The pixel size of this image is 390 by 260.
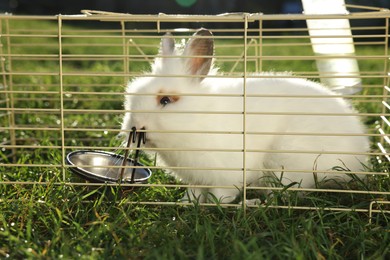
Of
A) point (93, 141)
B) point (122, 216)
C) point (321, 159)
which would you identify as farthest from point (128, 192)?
point (93, 141)

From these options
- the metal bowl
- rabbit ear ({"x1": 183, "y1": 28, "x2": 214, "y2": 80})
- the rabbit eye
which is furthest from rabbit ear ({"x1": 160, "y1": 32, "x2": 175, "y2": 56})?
the metal bowl

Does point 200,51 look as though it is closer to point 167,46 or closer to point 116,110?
point 167,46

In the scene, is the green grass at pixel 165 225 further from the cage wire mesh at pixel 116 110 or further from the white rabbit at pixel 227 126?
the white rabbit at pixel 227 126

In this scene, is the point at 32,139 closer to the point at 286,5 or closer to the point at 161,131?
the point at 161,131

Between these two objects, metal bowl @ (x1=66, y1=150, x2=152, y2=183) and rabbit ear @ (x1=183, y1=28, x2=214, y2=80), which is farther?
metal bowl @ (x1=66, y1=150, x2=152, y2=183)

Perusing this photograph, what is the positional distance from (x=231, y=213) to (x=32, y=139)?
183cm

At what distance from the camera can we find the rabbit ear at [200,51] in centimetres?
290

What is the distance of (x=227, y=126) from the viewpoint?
300cm

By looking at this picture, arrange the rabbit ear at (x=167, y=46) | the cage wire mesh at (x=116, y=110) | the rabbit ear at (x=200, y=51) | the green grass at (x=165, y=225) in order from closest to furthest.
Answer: the green grass at (x=165, y=225), the cage wire mesh at (x=116, y=110), the rabbit ear at (x=200, y=51), the rabbit ear at (x=167, y=46)

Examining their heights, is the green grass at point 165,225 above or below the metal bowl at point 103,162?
below

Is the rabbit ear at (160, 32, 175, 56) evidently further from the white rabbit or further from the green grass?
the green grass

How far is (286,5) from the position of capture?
13188mm

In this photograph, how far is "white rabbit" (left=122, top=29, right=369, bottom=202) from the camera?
293cm

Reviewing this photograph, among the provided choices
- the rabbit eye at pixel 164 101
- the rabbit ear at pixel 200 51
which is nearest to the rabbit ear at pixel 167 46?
the rabbit ear at pixel 200 51
